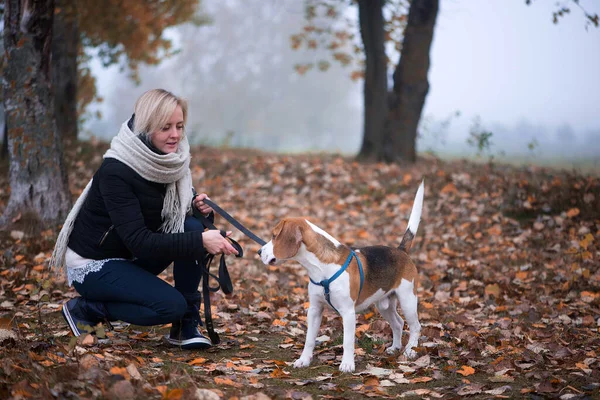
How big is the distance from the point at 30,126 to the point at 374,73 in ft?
26.1

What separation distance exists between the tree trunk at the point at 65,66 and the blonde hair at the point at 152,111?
25.7ft

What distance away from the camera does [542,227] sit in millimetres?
8656

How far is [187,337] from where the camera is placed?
4.79 metres

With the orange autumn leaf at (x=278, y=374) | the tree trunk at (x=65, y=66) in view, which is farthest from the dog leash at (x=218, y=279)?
the tree trunk at (x=65, y=66)

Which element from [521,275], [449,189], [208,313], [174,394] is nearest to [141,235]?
[208,313]

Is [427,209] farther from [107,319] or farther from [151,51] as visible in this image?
[151,51]

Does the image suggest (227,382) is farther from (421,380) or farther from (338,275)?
(421,380)

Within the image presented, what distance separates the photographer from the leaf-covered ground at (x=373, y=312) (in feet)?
12.5

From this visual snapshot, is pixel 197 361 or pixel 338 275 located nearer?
pixel 338 275

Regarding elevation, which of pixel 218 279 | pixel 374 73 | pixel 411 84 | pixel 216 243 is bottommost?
pixel 218 279

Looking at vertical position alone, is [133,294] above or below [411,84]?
below

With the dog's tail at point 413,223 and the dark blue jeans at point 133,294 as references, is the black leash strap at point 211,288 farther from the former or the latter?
the dog's tail at point 413,223

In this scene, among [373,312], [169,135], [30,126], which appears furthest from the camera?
[30,126]

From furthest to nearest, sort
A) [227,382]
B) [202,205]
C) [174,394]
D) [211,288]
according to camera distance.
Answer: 1. [202,205]
2. [211,288]
3. [227,382]
4. [174,394]
